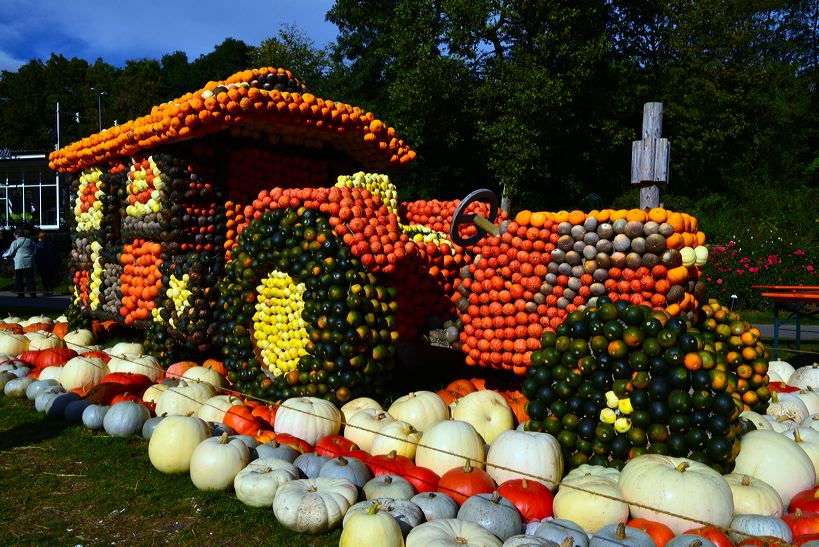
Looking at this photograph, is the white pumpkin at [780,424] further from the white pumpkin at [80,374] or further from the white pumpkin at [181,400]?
the white pumpkin at [80,374]

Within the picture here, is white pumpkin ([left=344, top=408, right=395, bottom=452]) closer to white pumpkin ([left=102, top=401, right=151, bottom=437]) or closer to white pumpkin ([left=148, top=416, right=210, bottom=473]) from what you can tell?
white pumpkin ([left=148, top=416, right=210, bottom=473])

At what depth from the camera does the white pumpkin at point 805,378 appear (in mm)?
7551

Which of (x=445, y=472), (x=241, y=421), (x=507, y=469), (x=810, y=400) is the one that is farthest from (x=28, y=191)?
(x=810, y=400)

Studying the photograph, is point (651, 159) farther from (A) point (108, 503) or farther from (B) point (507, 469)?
(A) point (108, 503)

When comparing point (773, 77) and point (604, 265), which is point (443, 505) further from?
point (773, 77)

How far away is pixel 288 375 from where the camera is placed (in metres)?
6.68

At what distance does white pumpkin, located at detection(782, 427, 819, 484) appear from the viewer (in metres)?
5.11

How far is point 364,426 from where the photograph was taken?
5.64 metres

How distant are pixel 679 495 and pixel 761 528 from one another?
1.51 feet

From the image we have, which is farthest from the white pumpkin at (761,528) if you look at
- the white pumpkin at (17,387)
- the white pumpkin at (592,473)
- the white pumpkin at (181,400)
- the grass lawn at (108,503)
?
the white pumpkin at (17,387)

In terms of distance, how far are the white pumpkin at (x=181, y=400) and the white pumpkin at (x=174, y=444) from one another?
3.22 feet

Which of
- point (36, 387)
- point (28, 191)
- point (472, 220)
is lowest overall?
point (36, 387)

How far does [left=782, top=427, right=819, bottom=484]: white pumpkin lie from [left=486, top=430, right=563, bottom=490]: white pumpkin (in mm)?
1906

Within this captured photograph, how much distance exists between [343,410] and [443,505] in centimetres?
218
